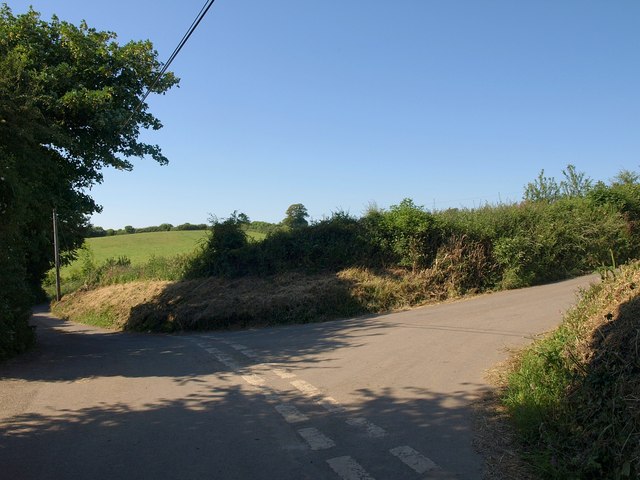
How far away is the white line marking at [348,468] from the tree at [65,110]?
29.4ft

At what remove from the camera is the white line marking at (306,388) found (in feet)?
22.9

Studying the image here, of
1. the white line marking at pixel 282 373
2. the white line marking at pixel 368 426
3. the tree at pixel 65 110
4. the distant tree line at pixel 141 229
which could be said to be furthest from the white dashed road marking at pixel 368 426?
the distant tree line at pixel 141 229

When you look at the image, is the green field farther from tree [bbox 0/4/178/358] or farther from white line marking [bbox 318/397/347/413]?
white line marking [bbox 318/397/347/413]

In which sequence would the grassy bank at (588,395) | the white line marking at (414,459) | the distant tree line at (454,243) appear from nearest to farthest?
the grassy bank at (588,395) < the white line marking at (414,459) < the distant tree line at (454,243)

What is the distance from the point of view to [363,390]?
6930 millimetres

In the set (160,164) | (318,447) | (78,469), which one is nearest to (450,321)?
(318,447)

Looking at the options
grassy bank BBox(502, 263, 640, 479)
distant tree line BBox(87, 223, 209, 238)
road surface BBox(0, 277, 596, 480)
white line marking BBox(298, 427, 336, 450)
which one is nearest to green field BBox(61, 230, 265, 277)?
distant tree line BBox(87, 223, 209, 238)

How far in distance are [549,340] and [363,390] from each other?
2.47 m

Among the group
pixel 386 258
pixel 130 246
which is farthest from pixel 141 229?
pixel 386 258

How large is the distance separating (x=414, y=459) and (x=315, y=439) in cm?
109

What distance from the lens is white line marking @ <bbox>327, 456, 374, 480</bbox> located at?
4.27m

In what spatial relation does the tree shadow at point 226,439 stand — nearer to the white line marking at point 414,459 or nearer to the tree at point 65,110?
the white line marking at point 414,459

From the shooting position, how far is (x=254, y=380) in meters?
8.05

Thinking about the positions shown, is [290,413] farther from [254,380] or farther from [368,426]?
[254,380]
